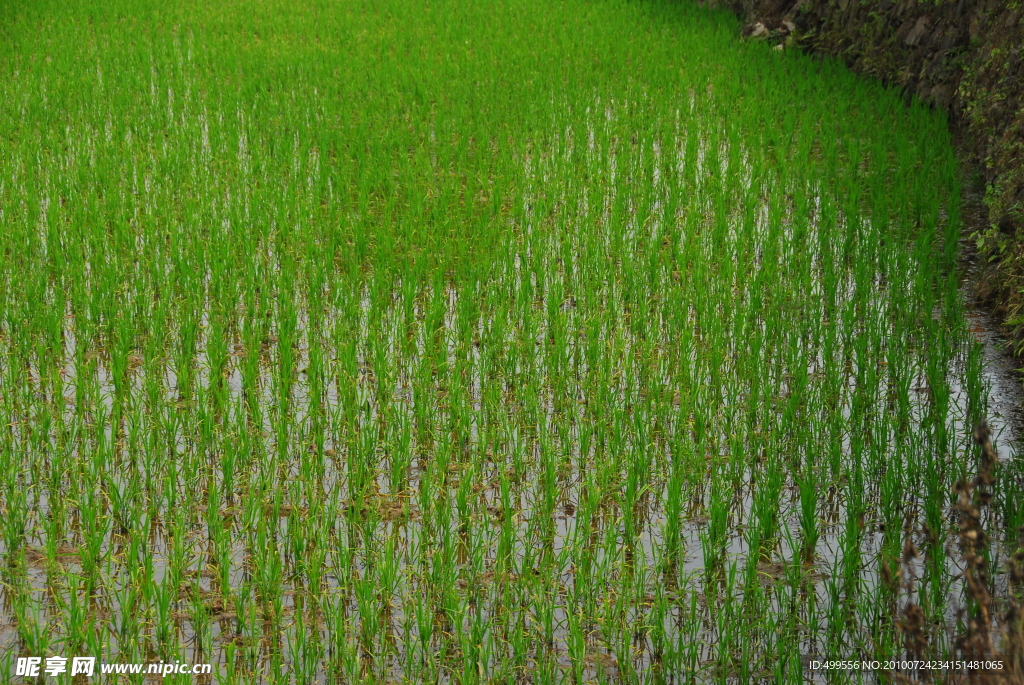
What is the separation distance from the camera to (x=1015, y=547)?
9.45ft

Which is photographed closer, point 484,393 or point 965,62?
point 484,393

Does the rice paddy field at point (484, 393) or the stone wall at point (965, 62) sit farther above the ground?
the stone wall at point (965, 62)

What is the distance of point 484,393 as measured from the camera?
12.9 ft

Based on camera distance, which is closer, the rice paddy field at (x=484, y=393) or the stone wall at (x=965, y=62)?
the rice paddy field at (x=484, y=393)

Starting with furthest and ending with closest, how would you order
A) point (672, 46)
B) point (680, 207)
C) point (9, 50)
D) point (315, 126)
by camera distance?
point (672, 46) → point (9, 50) → point (315, 126) → point (680, 207)

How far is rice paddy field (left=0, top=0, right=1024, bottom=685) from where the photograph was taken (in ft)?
8.68

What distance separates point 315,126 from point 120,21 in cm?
581

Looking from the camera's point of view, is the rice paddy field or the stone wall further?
the stone wall

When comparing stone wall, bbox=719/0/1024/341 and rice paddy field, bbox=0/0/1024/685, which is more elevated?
stone wall, bbox=719/0/1024/341

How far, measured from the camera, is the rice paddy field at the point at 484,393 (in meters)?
2.64

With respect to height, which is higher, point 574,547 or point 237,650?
point 574,547

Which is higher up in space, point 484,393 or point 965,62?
point 965,62

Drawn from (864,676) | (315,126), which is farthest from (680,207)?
(864,676)

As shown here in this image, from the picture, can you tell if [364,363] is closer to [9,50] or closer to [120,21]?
[9,50]
